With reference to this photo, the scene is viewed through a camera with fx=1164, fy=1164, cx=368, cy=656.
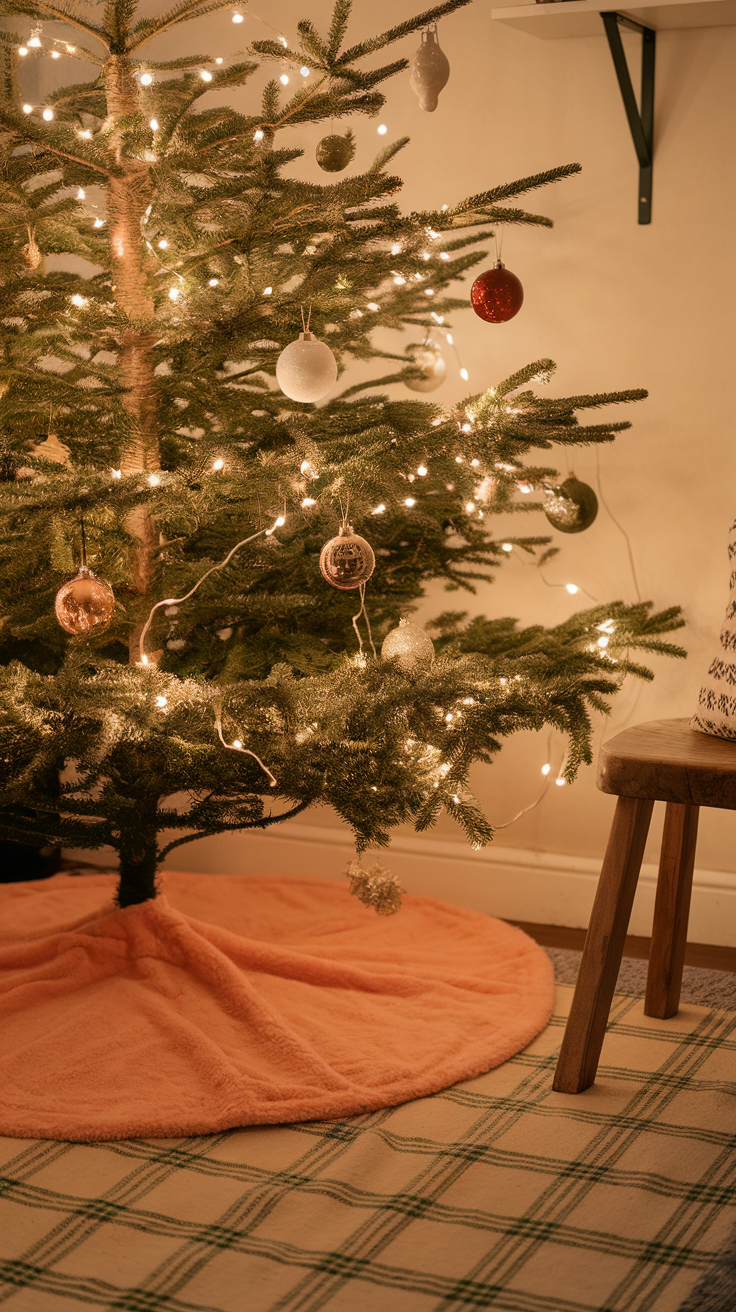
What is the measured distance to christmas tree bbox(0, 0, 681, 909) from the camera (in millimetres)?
1338

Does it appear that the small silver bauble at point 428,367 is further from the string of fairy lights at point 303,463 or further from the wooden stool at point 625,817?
the wooden stool at point 625,817

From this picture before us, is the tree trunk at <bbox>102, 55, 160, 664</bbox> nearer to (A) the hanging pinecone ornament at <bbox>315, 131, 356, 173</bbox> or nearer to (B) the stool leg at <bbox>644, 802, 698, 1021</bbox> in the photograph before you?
(A) the hanging pinecone ornament at <bbox>315, 131, 356, 173</bbox>

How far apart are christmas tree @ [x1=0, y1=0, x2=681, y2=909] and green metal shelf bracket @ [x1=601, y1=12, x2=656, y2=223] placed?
1.12 feet

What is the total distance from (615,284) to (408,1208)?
1417mm

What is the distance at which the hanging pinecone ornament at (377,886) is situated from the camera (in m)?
1.58

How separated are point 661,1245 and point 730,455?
1212 millimetres

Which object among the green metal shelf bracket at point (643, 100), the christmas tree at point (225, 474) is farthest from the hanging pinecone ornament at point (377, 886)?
the green metal shelf bracket at point (643, 100)

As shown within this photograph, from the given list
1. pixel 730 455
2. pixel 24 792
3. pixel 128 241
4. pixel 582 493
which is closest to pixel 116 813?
pixel 24 792

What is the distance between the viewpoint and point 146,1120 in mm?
1277

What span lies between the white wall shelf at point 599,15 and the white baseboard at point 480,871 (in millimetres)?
1307

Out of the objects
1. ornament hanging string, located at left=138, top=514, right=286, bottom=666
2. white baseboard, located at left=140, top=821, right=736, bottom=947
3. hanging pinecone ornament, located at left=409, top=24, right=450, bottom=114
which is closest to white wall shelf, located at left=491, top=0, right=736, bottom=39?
hanging pinecone ornament, located at left=409, top=24, right=450, bottom=114

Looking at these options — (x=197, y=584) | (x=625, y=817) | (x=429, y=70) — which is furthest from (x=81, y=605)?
(x=429, y=70)

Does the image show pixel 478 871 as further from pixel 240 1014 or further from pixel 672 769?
pixel 672 769

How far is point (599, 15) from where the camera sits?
1706mm
